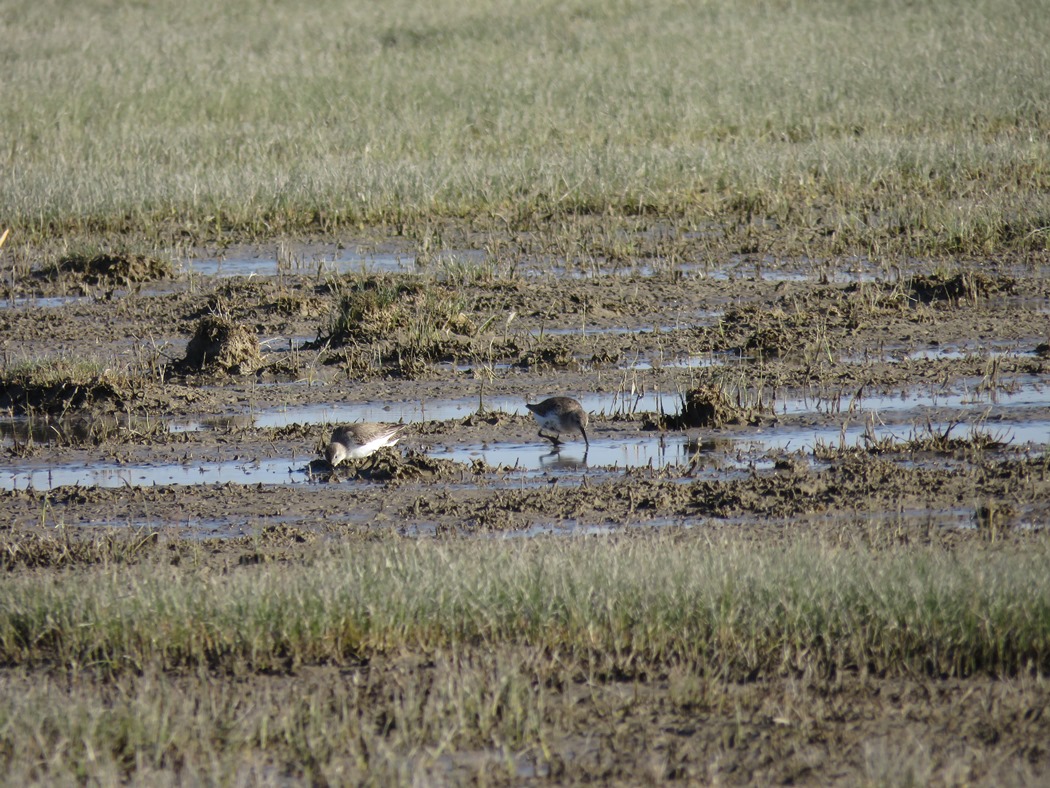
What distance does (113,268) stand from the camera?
1420 cm

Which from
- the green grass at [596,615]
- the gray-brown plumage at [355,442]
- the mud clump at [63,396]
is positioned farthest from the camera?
the mud clump at [63,396]

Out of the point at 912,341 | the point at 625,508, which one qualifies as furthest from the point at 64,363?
the point at 912,341

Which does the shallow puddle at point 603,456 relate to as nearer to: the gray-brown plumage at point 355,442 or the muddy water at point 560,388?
the muddy water at point 560,388

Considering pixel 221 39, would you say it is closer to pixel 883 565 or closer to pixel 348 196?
pixel 348 196

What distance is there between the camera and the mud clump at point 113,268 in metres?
14.2

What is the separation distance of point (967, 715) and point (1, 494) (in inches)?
231

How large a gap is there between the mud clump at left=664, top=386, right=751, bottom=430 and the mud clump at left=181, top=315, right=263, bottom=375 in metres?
3.59

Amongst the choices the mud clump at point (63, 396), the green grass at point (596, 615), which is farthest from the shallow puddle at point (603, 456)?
the green grass at point (596, 615)

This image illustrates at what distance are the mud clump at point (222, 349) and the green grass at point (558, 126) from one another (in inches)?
185

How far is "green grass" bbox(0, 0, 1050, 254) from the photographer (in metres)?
16.2

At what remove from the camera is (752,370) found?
1088cm

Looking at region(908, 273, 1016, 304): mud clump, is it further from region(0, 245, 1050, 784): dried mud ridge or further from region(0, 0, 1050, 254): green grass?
region(0, 0, 1050, 254): green grass

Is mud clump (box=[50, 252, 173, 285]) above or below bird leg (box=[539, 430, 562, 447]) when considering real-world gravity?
above

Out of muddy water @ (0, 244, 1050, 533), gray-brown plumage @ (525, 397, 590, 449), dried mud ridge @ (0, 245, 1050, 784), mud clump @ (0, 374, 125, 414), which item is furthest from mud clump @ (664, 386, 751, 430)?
mud clump @ (0, 374, 125, 414)
